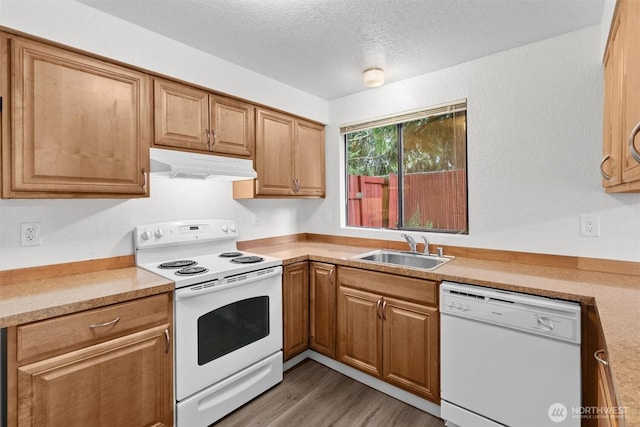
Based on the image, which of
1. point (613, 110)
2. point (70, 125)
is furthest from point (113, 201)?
point (613, 110)

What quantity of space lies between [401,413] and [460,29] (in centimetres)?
241

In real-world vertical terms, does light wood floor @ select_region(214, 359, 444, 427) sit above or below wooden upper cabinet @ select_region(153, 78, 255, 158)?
below

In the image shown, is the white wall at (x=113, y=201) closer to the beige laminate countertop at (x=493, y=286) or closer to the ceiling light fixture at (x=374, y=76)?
the beige laminate countertop at (x=493, y=286)

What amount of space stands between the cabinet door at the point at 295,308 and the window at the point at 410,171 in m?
0.90

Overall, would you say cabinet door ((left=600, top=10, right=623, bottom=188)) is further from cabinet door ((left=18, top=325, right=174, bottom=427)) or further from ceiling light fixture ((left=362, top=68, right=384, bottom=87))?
cabinet door ((left=18, top=325, right=174, bottom=427))

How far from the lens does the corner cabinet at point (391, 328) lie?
6.23 feet

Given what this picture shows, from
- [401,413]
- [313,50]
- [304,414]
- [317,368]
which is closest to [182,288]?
[304,414]

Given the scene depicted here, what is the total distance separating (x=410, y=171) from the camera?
275cm

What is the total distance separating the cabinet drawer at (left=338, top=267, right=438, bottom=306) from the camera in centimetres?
190

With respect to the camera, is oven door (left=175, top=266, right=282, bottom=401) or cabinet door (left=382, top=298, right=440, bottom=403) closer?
oven door (left=175, top=266, right=282, bottom=401)

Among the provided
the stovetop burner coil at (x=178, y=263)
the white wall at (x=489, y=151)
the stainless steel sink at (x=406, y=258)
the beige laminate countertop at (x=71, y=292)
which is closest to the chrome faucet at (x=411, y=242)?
the stainless steel sink at (x=406, y=258)

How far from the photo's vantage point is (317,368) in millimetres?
2504

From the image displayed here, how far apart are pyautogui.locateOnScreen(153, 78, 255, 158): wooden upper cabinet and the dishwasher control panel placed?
176 centimetres

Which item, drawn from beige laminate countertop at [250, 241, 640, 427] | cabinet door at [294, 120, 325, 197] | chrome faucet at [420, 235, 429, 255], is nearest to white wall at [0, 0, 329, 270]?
cabinet door at [294, 120, 325, 197]
